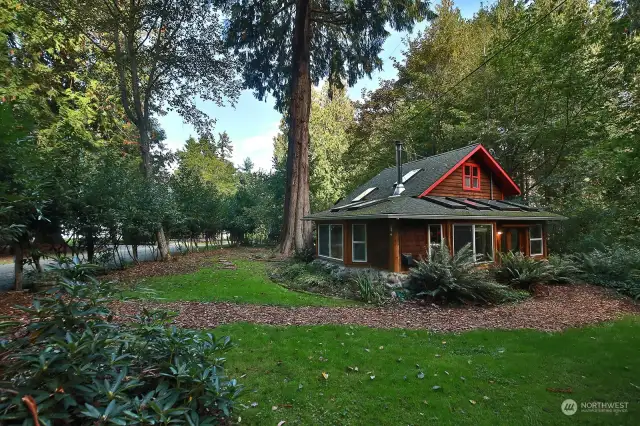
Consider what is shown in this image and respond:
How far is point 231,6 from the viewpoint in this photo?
1405 cm

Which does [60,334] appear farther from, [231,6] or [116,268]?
[231,6]

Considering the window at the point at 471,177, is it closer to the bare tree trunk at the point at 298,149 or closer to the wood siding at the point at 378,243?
the wood siding at the point at 378,243

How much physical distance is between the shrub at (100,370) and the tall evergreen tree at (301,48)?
1338 cm

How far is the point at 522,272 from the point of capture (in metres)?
9.87

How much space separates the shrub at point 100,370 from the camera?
5.72 ft

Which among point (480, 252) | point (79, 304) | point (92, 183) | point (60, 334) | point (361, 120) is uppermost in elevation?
point (361, 120)

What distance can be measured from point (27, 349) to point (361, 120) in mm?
26927

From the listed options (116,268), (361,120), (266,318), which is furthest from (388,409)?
(361,120)

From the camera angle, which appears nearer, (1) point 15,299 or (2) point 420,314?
(1) point 15,299

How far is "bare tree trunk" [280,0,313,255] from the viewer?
15609 millimetres

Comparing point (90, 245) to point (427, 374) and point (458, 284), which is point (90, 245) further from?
point (458, 284)

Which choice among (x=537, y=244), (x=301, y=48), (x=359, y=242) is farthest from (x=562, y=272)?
(x=301, y=48)

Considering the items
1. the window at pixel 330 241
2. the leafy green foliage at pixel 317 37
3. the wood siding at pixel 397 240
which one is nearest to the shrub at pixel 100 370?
the wood siding at pixel 397 240

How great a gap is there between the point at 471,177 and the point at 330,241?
692 centimetres
